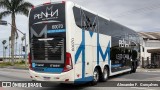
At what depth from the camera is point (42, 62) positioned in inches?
491

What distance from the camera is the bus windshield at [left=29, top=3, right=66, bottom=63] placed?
12.0 m

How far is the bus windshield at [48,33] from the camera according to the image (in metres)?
12.0

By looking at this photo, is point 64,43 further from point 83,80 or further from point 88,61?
point 83,80

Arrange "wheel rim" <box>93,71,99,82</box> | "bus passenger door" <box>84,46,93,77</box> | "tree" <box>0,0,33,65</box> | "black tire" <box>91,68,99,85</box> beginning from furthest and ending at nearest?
"tree" <box>0,0,33,65</box>, "wheel rim" <box>93,71,99,82</box>, "black tire" <box>91,68,99,85</box>, "bus passenger door" <box>84,46,93,77</box>

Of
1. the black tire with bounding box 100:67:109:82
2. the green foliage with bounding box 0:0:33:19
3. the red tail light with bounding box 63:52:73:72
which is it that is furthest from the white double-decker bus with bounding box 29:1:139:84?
the green foliage with bounding box 0:0:33:19

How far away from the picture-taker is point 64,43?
11891mm

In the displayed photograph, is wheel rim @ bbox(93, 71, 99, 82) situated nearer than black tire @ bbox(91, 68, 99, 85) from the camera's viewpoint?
No

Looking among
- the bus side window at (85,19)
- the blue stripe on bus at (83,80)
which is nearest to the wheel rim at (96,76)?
the blue stripe on bus at (83,80)

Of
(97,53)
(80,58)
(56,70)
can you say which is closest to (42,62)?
(56,70)

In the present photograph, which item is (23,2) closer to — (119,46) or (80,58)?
(119,46)

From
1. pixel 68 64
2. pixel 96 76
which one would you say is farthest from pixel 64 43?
pixel 96 76

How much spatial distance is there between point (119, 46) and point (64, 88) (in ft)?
20.6

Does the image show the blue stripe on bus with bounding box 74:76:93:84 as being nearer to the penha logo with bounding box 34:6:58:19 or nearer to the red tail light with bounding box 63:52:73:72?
the red tail light with bounding box 63:52:73:72

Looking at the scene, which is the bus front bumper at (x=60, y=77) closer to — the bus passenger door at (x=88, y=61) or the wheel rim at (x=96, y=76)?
the bus passenger door at (x=88, y=61)
